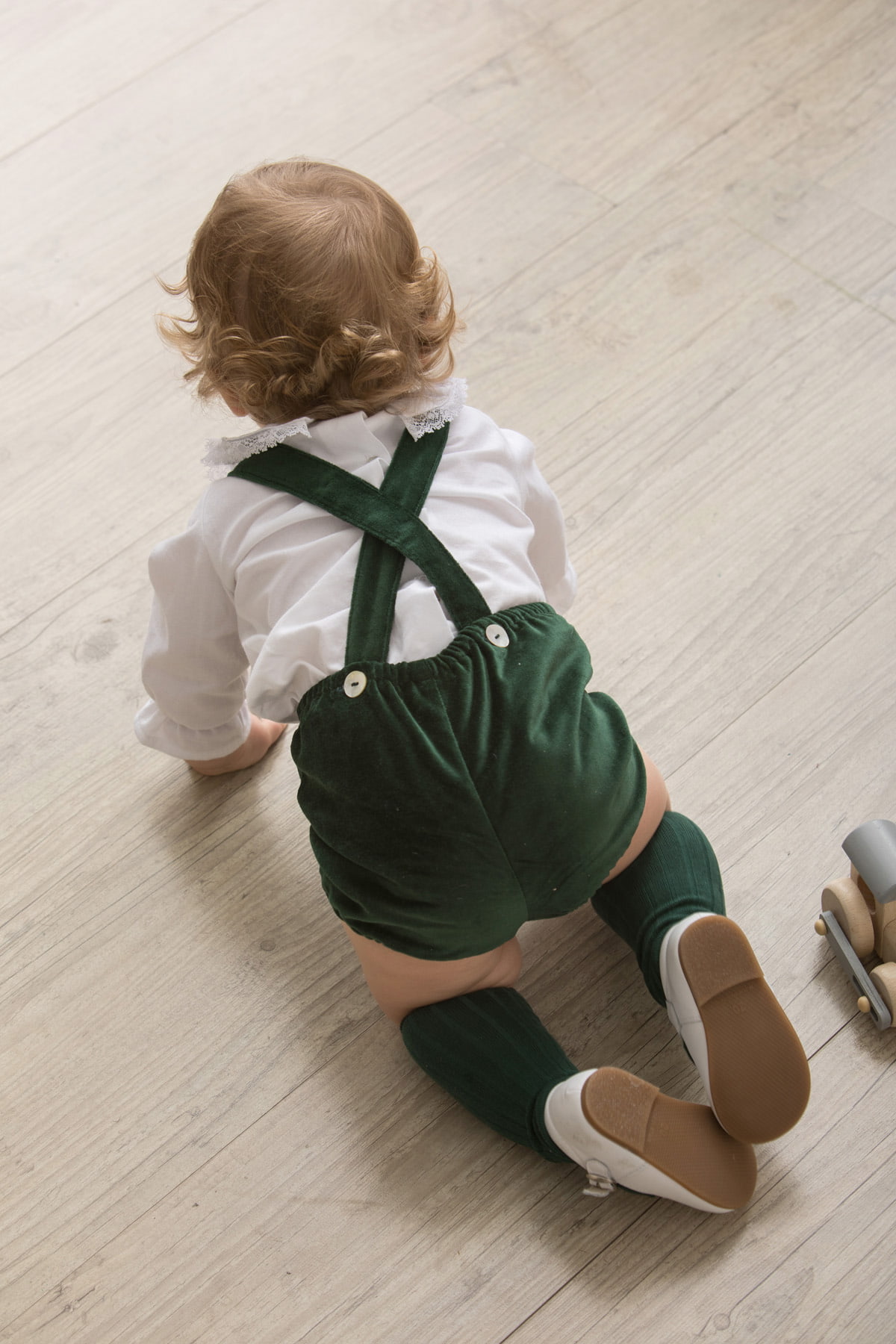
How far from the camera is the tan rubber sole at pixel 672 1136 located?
71 cm

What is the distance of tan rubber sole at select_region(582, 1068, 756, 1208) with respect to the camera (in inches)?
28.0

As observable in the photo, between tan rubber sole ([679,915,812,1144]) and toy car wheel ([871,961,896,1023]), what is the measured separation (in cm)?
9

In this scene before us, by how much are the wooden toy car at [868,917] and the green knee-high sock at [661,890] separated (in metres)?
0.08

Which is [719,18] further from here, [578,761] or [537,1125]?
[537,1125]

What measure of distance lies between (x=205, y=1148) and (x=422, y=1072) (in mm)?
157

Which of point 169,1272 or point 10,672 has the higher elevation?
point 10,672

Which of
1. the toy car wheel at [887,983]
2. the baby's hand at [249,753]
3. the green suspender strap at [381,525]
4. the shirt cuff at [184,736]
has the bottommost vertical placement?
the toy car wheel at [887,983]

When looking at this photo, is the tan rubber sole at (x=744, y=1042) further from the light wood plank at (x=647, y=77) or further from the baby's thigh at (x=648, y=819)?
the light wood plank at (x=647, y=77)

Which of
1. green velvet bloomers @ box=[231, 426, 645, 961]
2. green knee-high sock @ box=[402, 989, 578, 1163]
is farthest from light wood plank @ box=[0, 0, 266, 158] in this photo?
green knee-high sock @ box=[402, 989, 578, 1163]

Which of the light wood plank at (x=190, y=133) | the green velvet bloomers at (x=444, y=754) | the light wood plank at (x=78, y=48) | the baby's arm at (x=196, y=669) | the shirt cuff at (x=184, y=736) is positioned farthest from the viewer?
the light wood plank at (x=78, y=48)

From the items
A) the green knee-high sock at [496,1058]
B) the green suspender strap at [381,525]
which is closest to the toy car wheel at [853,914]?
the green knee-high sock at [496,1058]

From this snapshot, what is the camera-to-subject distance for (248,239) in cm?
70

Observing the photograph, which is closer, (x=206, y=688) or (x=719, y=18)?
(x=206, y=688)

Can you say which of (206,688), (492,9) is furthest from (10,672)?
(492,9)
